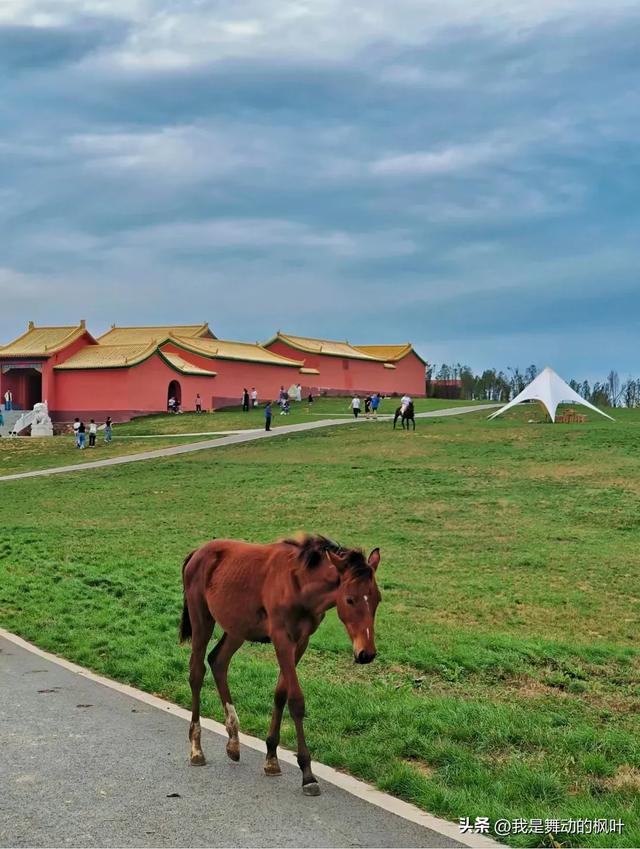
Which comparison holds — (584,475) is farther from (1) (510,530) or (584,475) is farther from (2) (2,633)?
(2) (2,633)

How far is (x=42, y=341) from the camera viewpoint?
64625mm

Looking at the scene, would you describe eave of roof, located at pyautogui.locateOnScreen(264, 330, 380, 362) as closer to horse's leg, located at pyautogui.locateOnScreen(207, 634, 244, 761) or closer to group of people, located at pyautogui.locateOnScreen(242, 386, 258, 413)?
group of people, located at pyautogui.locateOnScreen(242, 386, 258, 413)

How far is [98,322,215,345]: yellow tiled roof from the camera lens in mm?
73438

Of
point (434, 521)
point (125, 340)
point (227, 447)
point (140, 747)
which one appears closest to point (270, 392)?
point (125, 340)

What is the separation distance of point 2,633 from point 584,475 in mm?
22141

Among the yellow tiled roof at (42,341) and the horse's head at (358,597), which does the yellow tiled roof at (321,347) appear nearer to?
the yellow tiled roof at (42,341)

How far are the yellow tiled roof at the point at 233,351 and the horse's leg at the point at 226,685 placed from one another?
60016mm

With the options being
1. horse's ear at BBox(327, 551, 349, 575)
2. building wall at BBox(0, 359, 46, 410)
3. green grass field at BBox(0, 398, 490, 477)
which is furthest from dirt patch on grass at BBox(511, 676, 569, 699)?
building wall at BBox(0, 359, 46, 410)

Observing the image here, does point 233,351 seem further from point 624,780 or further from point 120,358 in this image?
point 624,780

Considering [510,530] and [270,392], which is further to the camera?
[270,392]

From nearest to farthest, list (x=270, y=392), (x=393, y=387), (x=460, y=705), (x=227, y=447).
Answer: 1. (x=460, y=705)
2. (x=227, y=447)
3. (x=270, y=392)
4. (x=393, y=387)

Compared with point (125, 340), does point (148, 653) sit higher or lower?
lower

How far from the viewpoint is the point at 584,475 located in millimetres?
29859

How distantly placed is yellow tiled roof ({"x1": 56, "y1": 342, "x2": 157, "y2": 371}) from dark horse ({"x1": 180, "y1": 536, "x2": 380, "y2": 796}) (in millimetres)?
55147
